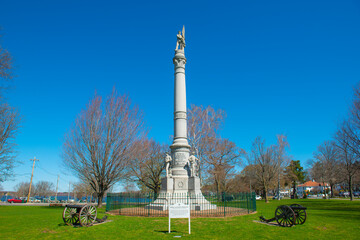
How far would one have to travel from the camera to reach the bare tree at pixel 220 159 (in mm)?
33406

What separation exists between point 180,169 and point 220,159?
18.6m

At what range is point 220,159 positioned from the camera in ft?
116

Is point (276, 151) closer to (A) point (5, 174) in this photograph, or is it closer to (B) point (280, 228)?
(B) point (280, 228)

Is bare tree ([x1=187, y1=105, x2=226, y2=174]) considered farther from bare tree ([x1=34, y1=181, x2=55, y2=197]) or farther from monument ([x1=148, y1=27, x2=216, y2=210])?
bare tree ([x1=34, y1=181, x2=55, y2=197])

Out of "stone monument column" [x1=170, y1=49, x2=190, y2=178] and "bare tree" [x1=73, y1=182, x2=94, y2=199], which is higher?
"stone monument column" [x1=170, y1=49, x2=190, y2=178]

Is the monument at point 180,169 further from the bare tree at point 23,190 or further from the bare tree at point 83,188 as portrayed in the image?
the bare tree at point 23,190

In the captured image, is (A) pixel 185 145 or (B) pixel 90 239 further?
(A) pixel 185 145

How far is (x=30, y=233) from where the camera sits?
363 inches

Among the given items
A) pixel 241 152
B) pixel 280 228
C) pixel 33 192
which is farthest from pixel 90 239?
pixel 33 192

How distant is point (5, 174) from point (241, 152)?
97.8 ft

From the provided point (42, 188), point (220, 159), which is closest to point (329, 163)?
point (220, 159)

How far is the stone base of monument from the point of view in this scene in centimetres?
1620

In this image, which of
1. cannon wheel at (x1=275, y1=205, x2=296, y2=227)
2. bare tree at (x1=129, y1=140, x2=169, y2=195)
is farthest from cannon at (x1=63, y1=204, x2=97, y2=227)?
bare tree at (x1=129, y1=140, x2=169, y2=195)

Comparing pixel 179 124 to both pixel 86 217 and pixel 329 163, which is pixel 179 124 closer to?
pixel 86 217
